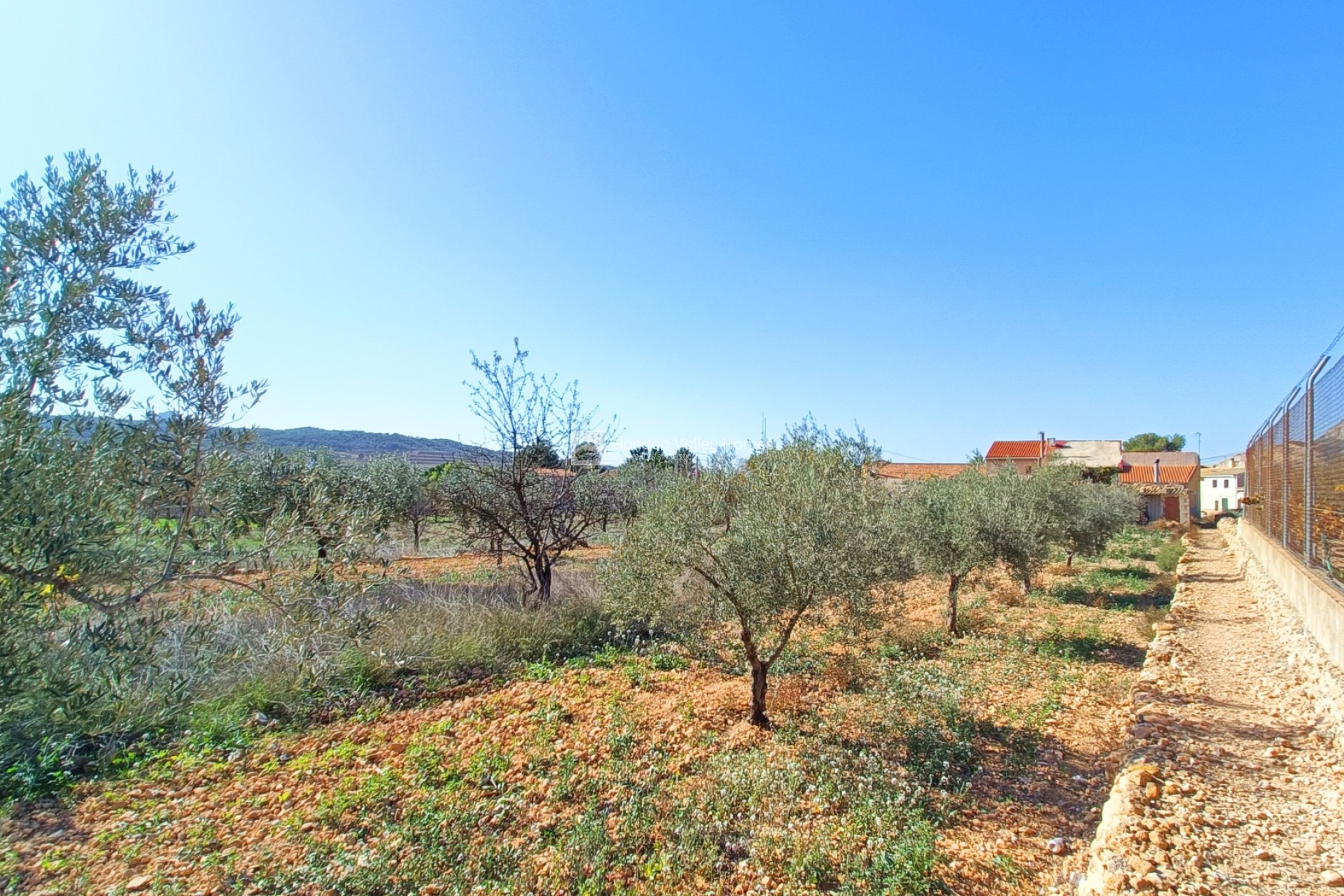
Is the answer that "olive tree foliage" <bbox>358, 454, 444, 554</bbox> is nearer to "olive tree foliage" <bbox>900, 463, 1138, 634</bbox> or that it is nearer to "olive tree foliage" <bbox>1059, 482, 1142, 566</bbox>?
"olive tree foliage" <bbox>900, 463, 1138, 634</bbox>

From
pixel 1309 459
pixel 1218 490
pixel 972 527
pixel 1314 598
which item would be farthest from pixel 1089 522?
pixel 1218 490

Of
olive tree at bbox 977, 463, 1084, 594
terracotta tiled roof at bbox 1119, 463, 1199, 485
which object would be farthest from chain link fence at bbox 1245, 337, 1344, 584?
terracotta tiled roof at bbox 1119, 463, 1199, 485

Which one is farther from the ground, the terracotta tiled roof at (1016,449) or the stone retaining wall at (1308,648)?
the terracotta tiled roof at (1016,449)

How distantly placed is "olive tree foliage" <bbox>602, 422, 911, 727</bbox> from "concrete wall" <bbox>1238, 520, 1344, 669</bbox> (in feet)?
11.3

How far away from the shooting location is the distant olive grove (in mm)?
2094

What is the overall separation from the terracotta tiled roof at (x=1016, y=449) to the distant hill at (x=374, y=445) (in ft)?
131

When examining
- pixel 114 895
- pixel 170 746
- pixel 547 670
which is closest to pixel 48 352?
pixel 114 895

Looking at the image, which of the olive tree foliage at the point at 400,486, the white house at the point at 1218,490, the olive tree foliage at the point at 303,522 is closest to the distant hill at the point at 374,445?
the olive tree foliage at the point at 400,486

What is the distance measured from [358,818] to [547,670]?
3.50m

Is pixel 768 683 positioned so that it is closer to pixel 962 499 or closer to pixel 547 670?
pixel 547 670

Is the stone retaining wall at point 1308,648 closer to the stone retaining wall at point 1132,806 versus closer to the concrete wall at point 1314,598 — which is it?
the concrete wall at point 1314,598

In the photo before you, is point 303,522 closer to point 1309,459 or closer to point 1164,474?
point 1309,459

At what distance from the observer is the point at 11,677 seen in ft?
6.20

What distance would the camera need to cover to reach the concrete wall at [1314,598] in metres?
4.41
